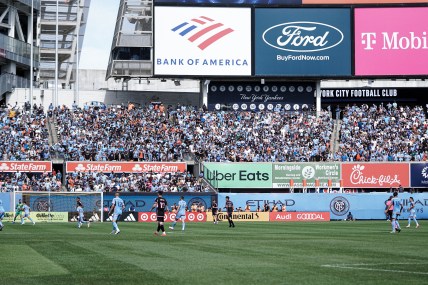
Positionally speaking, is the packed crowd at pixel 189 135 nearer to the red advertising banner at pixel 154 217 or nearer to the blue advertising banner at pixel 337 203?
the blue advertising banner at pixel 337 203

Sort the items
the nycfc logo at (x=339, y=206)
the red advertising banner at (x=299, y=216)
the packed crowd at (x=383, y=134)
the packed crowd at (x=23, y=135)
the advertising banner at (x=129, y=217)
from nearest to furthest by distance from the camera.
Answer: the advertising banner at (x=129, y=217)
the red advertising banner at (x=299, y=216)
the nycfc logo at (x=339, y=206)
the packed crowd at (x=23, y=135)
the packed crowd at (x=383, y=134)

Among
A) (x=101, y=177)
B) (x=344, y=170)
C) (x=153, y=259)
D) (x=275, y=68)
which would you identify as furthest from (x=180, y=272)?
(x=275, y=68)

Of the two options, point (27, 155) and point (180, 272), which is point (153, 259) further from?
point (27, 155)

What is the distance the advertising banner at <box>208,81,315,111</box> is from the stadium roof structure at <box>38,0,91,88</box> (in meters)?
20.3

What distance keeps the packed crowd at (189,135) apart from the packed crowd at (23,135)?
1403mm

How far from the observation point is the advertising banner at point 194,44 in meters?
76.3

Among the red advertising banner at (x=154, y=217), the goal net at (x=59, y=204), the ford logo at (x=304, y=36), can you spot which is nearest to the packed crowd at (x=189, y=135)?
the ford logo at (x=304, y=36)

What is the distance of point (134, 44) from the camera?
3145 inches

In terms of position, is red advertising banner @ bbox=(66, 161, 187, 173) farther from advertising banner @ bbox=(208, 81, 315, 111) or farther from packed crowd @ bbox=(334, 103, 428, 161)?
packed crowd @ bbox=(334, 103, 428, 161)

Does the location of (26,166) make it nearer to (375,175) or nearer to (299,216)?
(299,216)

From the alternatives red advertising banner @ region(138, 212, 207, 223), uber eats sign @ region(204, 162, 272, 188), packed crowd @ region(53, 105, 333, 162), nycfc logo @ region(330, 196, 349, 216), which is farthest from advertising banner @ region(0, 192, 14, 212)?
nycfc logo @ region(330, 196, 349, 216)

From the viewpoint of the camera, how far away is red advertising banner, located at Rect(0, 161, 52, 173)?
65.4 meters

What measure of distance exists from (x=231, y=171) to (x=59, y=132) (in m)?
15.1

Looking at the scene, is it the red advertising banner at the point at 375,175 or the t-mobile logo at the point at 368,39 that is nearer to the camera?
the red advertising banner at the point at 375,175
